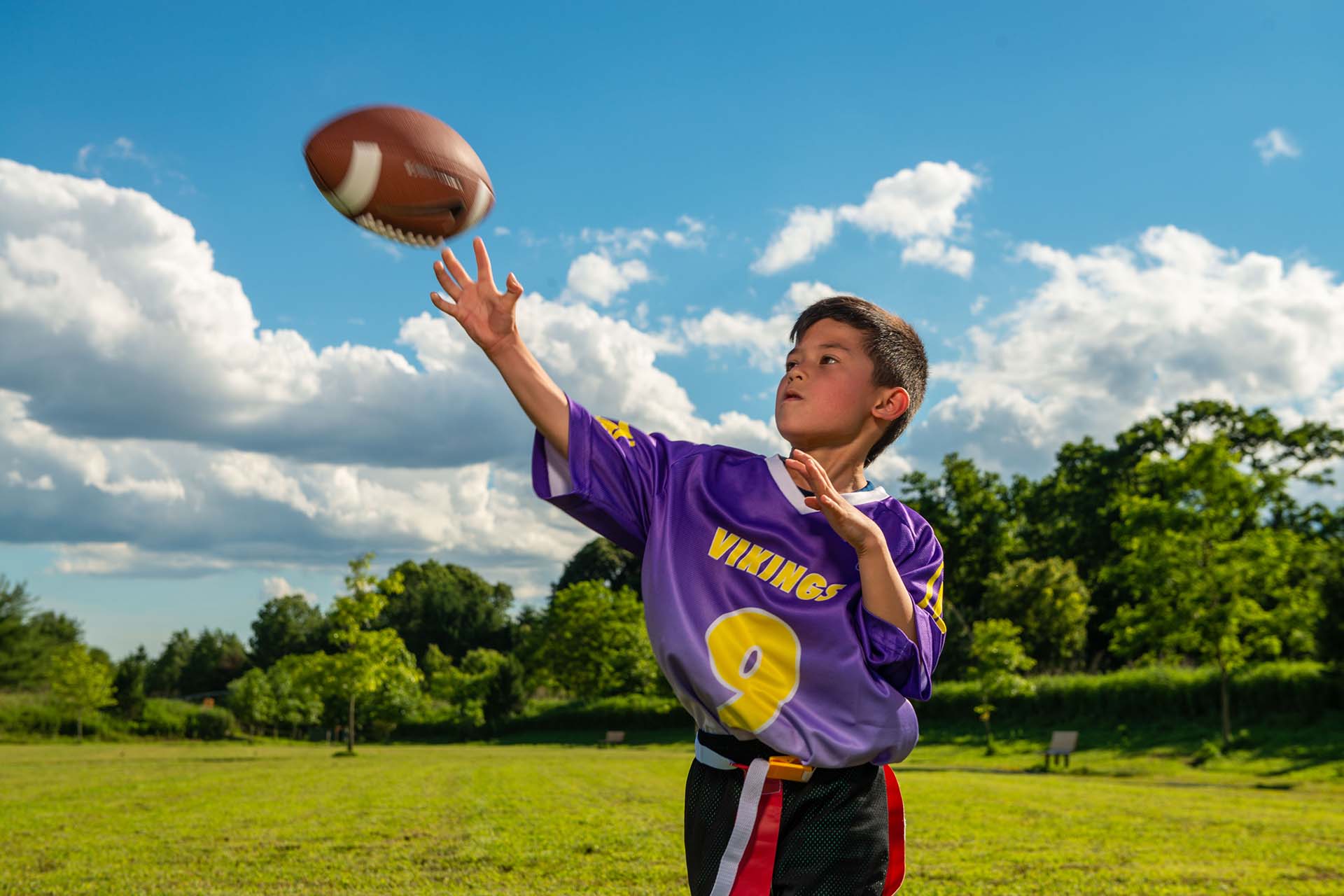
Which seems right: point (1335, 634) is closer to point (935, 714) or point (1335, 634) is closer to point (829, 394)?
point (935, 714)

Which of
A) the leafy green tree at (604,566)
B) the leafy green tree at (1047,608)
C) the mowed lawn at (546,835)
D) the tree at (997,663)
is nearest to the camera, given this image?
the mowed lawn at (546,835)

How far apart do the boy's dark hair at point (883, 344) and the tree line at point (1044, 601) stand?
25.1 metres

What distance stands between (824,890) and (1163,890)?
6236 millimetres

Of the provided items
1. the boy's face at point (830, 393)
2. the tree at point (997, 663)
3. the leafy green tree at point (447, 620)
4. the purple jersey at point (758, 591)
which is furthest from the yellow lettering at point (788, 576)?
the leafy green tree at point (447, 620)

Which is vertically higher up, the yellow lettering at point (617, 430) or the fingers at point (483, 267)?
the fingers at point (483, 267)

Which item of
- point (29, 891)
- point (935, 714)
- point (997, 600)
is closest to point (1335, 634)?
point (935, 714)

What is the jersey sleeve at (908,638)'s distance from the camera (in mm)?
2393

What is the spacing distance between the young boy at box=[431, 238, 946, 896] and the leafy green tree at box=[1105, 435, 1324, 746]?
25225 mm

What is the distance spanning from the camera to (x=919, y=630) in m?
2.46

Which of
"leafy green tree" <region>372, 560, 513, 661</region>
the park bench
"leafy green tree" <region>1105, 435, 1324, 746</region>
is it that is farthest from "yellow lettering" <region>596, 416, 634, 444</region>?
"leafy green tree" <region>372, 560, 513, 661</region>

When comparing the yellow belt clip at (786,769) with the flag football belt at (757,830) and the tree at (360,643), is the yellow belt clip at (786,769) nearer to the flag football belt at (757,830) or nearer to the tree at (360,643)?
the flag football belt at (757,830)

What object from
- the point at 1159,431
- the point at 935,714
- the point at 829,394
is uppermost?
the point at 1159,431

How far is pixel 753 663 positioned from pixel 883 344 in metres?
0.96

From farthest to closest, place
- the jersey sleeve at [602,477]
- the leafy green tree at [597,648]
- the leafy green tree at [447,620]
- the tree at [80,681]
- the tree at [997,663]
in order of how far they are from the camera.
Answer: the leafy green tree at [447,620] < the leafy green tree at [597,648] < the tree at [80,681] < the tree at [997,663] < the jersey sleeve at [602,477]
